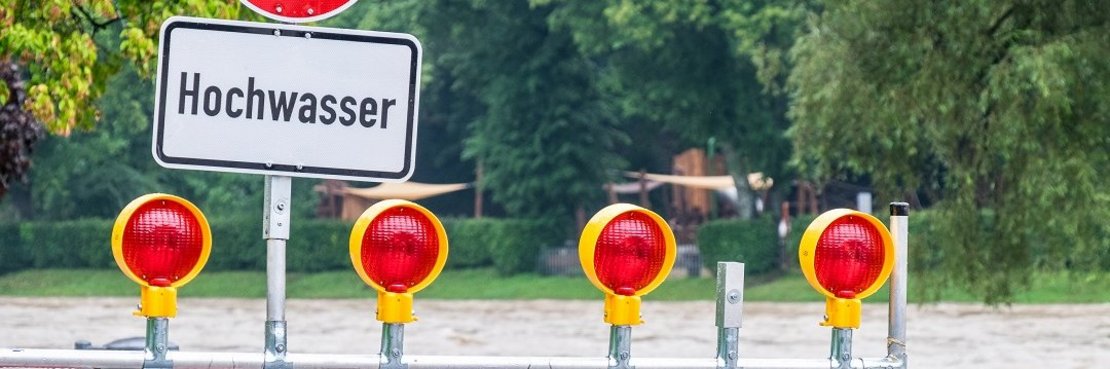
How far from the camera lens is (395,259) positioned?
3.66 m

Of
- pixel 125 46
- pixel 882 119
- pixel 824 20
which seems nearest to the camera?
pixel 125 46

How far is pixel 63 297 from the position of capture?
4819cm

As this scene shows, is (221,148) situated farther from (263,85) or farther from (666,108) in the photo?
(666,108)

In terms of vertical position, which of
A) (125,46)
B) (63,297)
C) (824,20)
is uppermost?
(824,20)

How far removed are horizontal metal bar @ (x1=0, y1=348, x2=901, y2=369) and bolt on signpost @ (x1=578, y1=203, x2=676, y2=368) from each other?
0.08 meters

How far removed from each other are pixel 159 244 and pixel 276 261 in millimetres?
239

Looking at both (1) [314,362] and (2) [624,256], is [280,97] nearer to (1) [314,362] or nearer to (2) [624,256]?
(1) [314,362]

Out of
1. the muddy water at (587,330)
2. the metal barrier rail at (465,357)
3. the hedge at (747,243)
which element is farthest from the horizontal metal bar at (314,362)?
the hedge at (747,243)

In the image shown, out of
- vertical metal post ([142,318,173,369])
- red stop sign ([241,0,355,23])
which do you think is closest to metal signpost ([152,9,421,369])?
red stop sign ([241,0,355,23])

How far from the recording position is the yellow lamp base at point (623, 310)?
3756 millimetres

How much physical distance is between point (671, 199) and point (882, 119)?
46.9 m

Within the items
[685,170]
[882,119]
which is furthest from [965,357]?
[685,170]

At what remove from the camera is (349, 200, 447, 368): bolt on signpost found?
3.63m

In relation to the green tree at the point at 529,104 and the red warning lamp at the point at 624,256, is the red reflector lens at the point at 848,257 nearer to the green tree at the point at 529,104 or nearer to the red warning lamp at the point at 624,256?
the red warning lamp at the point at 624,256
